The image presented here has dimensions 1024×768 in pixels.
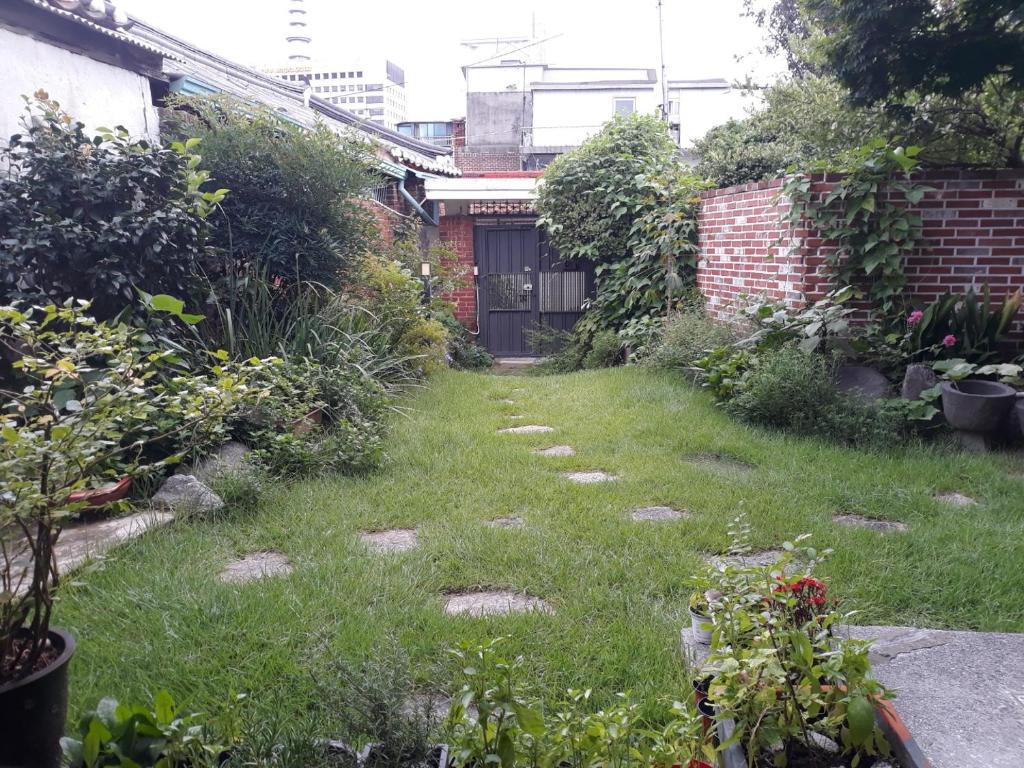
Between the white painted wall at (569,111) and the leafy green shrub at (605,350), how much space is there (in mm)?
17401

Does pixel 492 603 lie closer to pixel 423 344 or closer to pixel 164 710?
pixel 164 710

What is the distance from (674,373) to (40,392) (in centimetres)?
588

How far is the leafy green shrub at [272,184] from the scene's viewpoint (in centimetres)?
602

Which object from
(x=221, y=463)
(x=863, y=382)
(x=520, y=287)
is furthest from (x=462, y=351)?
(x=221, y=463)

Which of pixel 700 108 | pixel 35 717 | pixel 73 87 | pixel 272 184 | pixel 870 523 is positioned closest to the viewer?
pixel 35 717

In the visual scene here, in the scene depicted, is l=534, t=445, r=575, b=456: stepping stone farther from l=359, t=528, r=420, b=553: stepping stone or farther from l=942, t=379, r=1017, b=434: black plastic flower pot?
l=942, t=379, r=1017, b=434: black plastic flower pot

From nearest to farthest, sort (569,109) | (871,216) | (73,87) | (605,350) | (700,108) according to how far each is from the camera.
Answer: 1. (73,87)
2. (871,216)
3. (605,350)
4. (700,108)
5. (569,109)

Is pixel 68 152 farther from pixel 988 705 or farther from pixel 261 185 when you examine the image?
pixel 988 705

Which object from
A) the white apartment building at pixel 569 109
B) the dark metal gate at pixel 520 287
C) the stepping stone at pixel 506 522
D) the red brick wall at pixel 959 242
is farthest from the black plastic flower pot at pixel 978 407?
the white apartment building at pixel 569 109

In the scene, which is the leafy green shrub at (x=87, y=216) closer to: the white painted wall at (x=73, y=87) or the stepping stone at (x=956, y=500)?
the white painted wall at (x=73, y=87)

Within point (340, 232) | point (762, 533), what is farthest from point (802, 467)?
point (340, 232)

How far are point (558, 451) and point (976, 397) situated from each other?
8.40 feet

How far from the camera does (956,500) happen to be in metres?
3.93

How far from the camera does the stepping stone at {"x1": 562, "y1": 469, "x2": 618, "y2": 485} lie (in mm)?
4320
